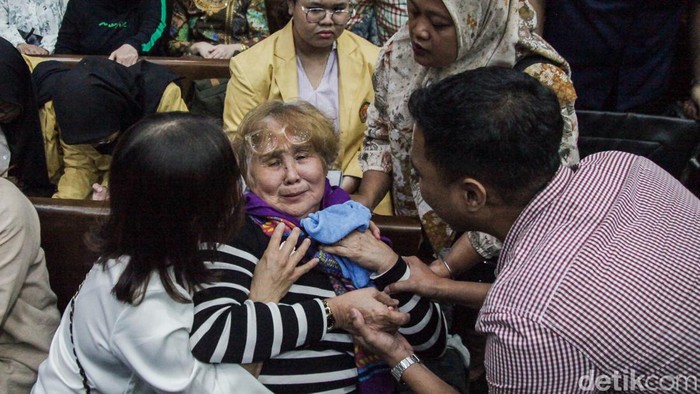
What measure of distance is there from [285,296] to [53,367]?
547mm

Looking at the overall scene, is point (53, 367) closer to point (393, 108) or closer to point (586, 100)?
point (393, 108)

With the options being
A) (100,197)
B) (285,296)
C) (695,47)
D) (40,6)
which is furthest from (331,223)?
(40,6)

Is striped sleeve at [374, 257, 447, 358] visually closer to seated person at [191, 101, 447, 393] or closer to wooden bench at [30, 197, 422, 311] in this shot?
seated person at [191, 101, 447, 393]

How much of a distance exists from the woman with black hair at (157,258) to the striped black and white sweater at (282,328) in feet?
0.17

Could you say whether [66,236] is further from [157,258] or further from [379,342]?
[379,342]

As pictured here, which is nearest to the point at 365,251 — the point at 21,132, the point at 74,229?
the point at 74,229

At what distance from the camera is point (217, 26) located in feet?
11.0

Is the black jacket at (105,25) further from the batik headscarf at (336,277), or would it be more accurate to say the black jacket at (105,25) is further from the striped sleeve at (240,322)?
the striped sleeve at (240,322)

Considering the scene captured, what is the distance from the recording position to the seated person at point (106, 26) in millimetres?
3350

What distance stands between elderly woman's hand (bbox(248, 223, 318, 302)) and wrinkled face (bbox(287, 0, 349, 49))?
1312 mm

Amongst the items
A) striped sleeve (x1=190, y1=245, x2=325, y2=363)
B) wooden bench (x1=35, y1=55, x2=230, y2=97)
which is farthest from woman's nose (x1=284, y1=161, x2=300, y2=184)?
wooden bench (x1=35, y1=55, x2=230, y2=97)

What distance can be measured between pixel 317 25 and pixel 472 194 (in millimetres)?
1484

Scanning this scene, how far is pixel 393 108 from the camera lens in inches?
79.0
